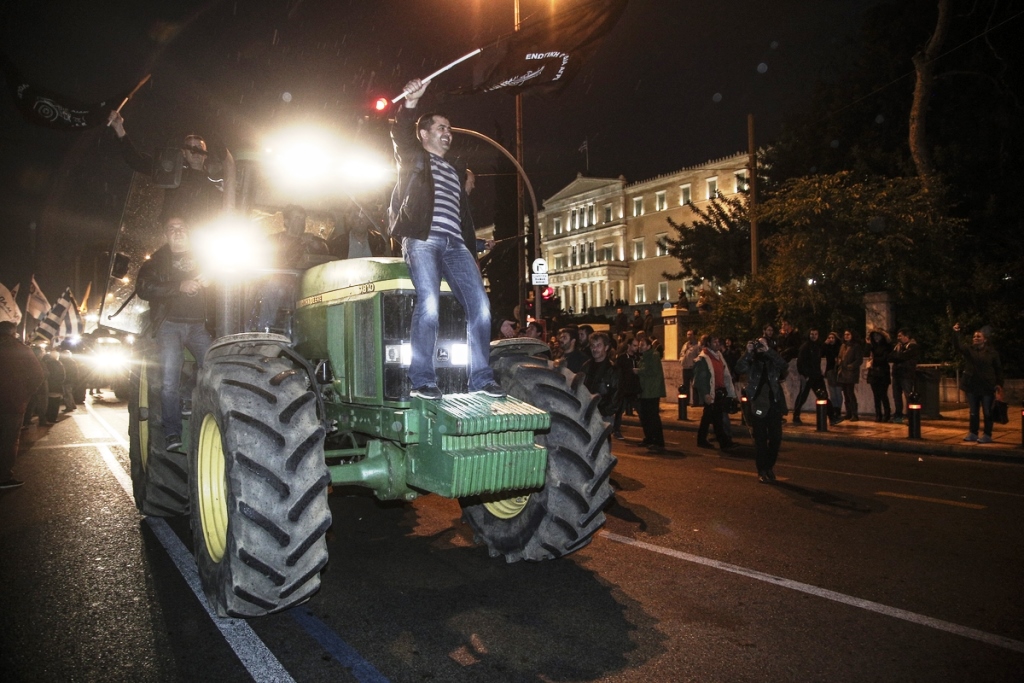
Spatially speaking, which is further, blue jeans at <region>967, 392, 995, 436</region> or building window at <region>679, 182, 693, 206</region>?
building window at <region>679, 182, 693, 206</region>

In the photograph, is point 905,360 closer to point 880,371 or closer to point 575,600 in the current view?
point 880,371

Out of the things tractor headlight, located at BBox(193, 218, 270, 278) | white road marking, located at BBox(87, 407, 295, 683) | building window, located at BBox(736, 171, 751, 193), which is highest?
building window, located at BBox(736, 171, 751, 193)

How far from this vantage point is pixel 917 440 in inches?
500

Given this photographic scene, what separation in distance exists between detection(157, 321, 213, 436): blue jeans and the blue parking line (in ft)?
7.65

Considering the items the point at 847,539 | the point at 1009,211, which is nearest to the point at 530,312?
the point at 1009,211

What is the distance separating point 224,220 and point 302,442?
2.63 metres

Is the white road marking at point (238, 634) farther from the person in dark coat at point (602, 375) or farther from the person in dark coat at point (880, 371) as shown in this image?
the person in dark coat at point (880, 371)

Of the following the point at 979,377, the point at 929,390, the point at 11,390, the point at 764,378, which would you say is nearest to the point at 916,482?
the point at 764,378

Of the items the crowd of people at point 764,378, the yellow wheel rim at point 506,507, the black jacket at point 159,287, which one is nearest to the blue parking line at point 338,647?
the yellow wheel rim at point 506,507

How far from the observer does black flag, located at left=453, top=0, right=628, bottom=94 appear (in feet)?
33.7

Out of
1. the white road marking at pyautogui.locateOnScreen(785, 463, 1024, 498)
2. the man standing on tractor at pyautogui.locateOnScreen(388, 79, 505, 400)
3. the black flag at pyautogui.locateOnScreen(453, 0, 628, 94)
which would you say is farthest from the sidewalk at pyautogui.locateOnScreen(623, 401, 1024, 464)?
the man standing on tractor at pyautogui.locateOnScreen(388, 79, 505, 400)

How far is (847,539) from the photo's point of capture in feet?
20.2

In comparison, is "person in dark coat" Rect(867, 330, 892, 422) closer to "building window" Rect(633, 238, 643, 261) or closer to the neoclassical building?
the neoclassical building

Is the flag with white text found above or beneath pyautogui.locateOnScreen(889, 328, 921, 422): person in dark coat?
above
